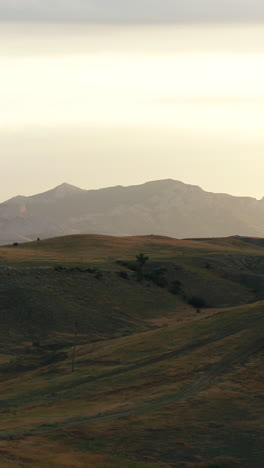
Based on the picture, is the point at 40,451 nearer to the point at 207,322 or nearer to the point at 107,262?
the point at 207,322

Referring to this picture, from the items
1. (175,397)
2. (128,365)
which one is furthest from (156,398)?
(128,365)

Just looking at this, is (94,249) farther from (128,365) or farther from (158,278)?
(128,365)

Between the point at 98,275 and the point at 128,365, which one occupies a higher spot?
the point at 98,275

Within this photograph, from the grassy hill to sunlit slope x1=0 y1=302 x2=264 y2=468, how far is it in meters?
0.07

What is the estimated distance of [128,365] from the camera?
150 feet

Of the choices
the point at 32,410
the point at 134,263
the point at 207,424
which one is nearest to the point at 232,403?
the point at 207,424

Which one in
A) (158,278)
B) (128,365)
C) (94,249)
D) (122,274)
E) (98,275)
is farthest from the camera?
(94,249)

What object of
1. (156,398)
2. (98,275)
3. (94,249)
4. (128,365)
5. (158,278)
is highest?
(94,249)

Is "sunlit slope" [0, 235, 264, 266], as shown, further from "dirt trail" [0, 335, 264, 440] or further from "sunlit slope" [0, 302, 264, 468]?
"dirt trail" [0, 335, 264, 440]

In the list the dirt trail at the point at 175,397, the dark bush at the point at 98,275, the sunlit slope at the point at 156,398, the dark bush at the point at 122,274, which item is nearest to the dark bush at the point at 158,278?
the dark bush at the point at 122,274

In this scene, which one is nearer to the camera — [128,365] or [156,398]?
[156,398]

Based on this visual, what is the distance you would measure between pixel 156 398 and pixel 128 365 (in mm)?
9661

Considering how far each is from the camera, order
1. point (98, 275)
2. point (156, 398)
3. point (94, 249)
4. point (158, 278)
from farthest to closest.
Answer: point (94, 249), point (158, 278), point (98, 275), point (156, 398)

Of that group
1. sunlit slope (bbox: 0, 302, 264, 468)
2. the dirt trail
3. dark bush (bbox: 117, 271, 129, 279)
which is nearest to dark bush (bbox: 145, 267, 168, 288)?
dark bush (bbox: 117, 271, 129, 279)
